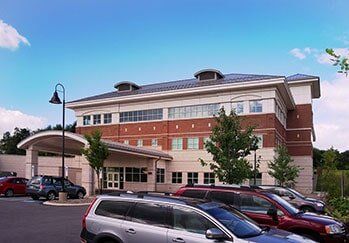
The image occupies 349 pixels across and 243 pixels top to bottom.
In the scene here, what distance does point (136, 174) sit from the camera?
4781cm

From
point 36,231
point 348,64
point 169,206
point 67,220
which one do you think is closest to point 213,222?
point 169,206

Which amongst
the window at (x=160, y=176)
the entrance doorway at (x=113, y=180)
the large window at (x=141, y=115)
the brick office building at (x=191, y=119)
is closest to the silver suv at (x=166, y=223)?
the brick office building at (x=191, y=119)

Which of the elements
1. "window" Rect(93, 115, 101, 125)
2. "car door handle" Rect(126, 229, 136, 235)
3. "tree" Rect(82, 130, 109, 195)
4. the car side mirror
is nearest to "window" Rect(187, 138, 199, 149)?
"window" Rect(93, 115, 101, 125)

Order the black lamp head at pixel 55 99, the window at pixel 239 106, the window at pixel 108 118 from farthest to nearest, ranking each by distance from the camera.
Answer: the window at pixel 108 118
the window at pixel 239 106
the black lamp head at pixel 55 99

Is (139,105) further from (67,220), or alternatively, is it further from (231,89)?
(67,220)

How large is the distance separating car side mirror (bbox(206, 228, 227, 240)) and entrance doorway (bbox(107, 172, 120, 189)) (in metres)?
43.9

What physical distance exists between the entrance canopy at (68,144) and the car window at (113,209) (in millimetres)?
26151

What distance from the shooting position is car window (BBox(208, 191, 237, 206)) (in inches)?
429

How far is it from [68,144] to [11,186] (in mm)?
13452

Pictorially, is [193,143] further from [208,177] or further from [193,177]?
[208,177]

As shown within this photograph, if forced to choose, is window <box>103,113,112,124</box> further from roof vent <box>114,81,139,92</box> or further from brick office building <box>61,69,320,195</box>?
roof vent <box>114,81,139,92</box>

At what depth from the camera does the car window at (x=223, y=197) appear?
1090 cm

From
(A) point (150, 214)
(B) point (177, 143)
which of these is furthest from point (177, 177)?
(A) point (150, 214)

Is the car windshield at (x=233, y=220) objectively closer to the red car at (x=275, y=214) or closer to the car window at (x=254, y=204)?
the red car at (x=275, y=214)
